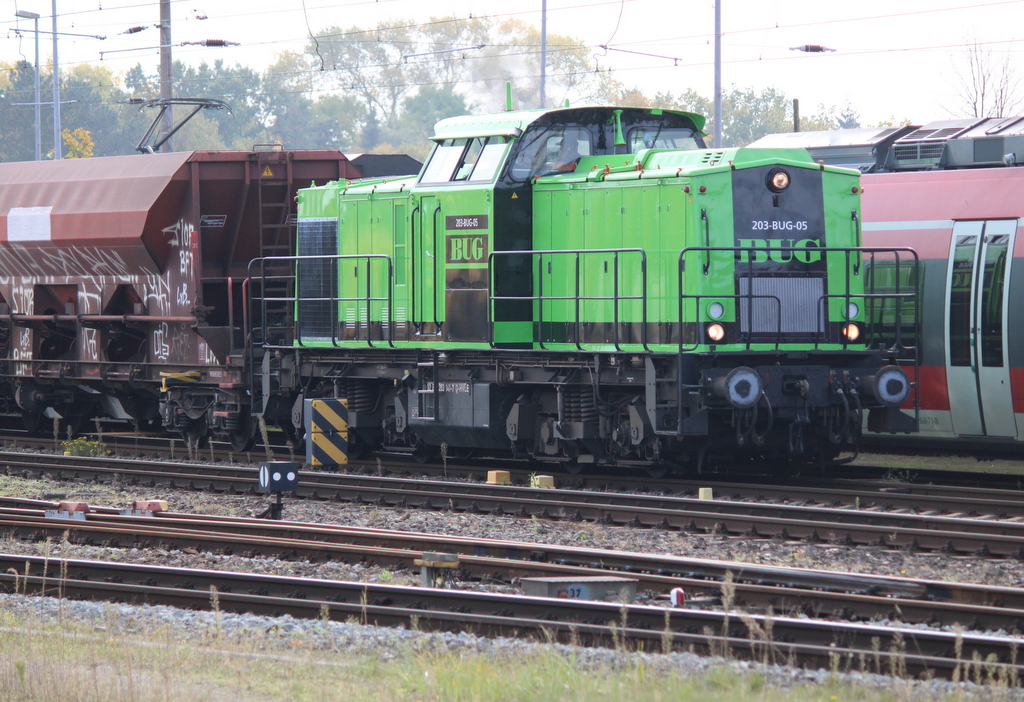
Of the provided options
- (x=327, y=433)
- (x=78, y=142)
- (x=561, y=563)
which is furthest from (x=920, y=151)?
(x=78, y=142)

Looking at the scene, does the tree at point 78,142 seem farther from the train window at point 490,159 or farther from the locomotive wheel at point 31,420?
the train window at point 490,159

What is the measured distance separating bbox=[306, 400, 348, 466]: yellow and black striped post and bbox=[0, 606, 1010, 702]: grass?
735cm

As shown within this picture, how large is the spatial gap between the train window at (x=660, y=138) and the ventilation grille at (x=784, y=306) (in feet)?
7.09

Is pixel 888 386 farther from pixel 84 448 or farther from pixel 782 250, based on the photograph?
pixel 84 448

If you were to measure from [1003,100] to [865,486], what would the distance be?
25.8 m

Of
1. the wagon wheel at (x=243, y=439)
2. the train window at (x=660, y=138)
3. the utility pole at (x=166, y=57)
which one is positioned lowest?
the wagon wheel at (x=243, y=439)

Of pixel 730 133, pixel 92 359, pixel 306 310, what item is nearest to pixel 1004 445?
pixel 306 310

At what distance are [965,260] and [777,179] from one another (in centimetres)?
297

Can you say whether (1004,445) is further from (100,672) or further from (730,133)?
(730,133)

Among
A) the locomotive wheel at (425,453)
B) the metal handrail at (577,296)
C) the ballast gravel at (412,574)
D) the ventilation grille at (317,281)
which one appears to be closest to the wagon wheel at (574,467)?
the metal handrail at (577,296)

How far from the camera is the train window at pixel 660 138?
44.2ft

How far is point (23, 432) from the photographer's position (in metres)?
20.4

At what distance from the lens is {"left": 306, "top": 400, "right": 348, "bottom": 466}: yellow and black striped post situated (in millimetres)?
14453

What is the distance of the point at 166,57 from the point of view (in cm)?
2583
